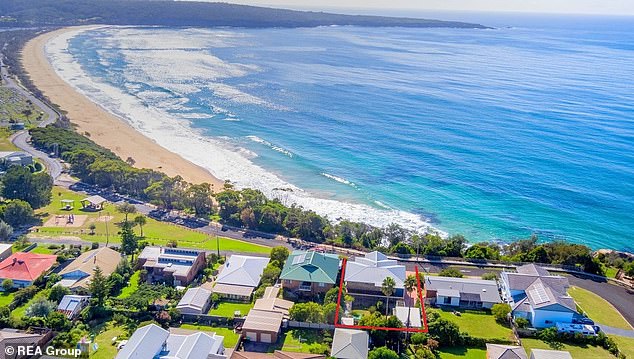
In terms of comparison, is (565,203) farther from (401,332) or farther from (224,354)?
(224,354)

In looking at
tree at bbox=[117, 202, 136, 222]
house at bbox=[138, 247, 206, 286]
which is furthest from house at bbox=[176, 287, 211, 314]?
tree at bbox=[117, 202, 136, 222]

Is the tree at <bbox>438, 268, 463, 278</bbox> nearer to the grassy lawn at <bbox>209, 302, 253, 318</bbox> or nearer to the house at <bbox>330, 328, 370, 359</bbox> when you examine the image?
the house at <bbox>330, 328, 370, 359</bbox>

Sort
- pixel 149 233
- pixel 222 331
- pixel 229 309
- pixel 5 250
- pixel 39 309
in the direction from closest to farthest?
1. pixel 39 309
2. pixel 222 331
3. pixel 229 309
4. pixel 5 250
5. pixel 149 233

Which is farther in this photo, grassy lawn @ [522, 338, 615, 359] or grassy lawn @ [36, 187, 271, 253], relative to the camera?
grassy lawn @ [36, 187, 271, 253]

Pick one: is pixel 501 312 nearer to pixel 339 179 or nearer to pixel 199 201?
pixel 199 201

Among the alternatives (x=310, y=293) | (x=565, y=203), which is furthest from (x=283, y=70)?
(x=310, y=293)

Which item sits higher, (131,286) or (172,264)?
(172,264)

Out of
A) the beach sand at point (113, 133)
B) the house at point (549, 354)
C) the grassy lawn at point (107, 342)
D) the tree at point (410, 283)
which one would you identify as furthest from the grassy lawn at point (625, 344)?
the beach sand at point (113, 133)

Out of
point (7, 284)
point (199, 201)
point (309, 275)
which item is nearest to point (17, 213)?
point (7, 284)
